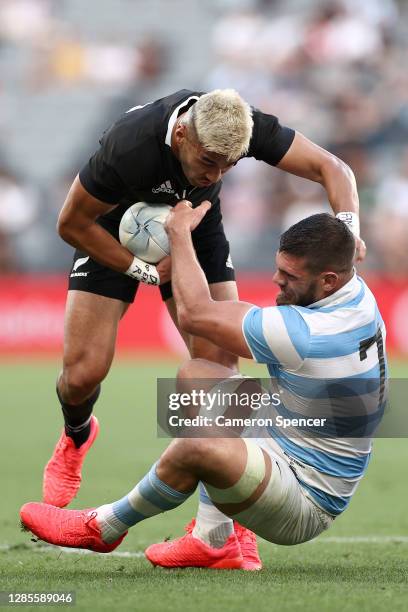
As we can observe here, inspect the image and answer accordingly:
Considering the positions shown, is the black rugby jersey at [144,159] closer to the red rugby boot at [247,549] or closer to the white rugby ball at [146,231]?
the white rugby ball at [146,231]

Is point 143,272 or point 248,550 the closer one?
point 248,550

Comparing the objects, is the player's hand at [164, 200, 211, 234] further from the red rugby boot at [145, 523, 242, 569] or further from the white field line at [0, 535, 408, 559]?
the white field line at [0, 535, 408, 559]

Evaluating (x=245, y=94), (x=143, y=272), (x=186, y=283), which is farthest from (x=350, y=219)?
(x=245, y=94)

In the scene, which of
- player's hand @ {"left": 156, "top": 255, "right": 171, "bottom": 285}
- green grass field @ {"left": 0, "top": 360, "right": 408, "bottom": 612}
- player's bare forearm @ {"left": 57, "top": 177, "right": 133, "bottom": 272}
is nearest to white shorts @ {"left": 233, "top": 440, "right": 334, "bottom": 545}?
green grass field @ {"left": 0, "top": 360, "right": 408, "bottom": 612}

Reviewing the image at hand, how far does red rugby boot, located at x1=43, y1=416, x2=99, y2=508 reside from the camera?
6176 mm

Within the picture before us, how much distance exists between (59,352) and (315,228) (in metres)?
13.0

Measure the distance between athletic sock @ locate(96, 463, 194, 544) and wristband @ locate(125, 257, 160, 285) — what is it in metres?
1.19

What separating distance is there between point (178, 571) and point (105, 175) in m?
1.91

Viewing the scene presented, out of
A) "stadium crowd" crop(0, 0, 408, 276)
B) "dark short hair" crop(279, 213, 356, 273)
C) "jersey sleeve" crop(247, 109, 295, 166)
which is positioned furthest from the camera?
"stadium crowd" crop(0, 0, 408, 276)

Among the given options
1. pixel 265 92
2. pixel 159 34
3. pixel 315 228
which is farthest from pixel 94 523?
pixel 159 34

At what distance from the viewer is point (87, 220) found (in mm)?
5648

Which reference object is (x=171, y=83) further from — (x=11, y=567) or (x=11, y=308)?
(x=11, y=567)

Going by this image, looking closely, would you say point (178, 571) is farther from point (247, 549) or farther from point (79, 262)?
point (79, 262)

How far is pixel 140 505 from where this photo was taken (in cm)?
466
